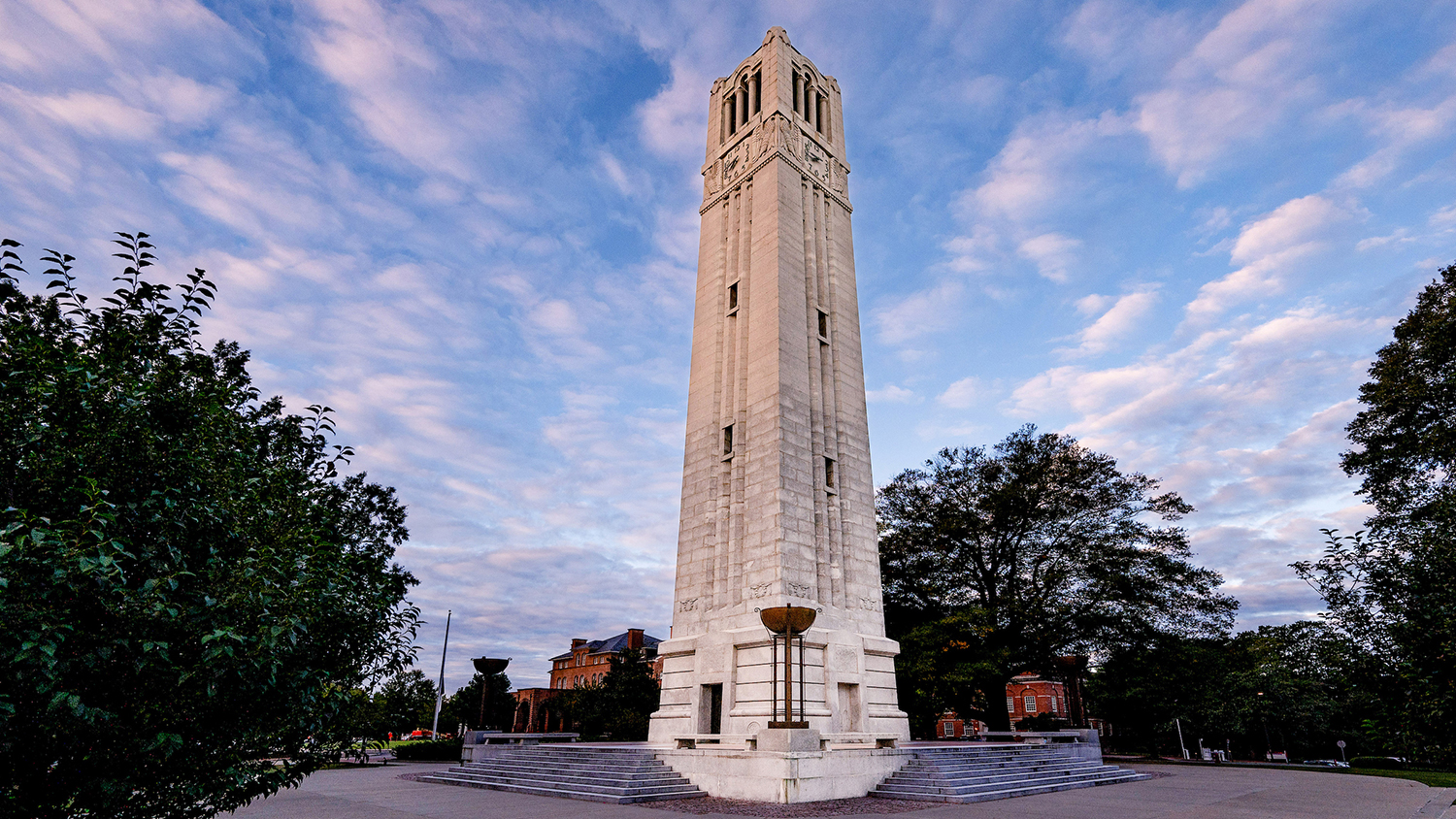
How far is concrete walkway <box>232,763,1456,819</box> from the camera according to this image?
45.8 ft

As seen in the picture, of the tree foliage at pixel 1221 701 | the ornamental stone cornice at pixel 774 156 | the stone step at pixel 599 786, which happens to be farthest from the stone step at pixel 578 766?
the ornamental stone cornice at pixel 774 156

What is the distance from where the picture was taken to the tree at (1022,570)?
33.9 metres

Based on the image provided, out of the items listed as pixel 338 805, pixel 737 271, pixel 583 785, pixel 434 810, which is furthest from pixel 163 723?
pixel 737 271

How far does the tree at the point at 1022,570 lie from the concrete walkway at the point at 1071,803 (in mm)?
12293

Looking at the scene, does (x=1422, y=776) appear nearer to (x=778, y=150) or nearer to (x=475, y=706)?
(x=778, y=150)

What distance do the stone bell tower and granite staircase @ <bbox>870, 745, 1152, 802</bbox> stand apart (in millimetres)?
1871

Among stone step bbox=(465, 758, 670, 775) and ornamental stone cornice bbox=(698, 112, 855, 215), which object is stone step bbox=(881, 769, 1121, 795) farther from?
ornamental stone cornice bbox=(698, 112, 855, 215)

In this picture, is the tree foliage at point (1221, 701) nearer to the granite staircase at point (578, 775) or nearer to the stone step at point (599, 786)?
the stone step at point (599, 786)

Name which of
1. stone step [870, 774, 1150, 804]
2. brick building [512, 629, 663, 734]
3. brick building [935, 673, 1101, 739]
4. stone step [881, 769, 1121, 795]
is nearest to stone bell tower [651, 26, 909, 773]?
stone step [881, 769, 1121, 795]

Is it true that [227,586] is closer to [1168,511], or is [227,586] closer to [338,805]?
[338,805]

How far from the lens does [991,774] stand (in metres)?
19.6

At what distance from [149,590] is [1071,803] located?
59.3ft

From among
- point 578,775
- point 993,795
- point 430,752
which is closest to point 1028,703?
point 430,752

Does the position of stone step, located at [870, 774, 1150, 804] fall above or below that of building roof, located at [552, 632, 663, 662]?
below
